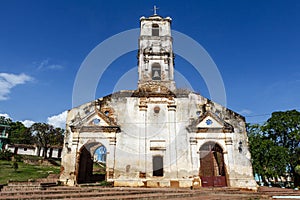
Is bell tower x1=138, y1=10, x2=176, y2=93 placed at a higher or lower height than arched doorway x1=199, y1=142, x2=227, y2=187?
higher

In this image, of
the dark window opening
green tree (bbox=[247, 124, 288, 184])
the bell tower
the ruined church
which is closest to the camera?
the ruined church

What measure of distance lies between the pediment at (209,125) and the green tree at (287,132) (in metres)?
14.2

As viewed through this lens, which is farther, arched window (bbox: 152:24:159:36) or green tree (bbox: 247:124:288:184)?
green tree (bbox: 247:124:288:184)

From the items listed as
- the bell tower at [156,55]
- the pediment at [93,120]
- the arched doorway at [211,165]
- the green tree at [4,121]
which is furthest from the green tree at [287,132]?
the green tree at [4,121]

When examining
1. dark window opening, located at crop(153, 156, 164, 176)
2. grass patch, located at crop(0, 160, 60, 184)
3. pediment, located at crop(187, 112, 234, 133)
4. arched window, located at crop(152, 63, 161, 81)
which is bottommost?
grass patch, located at crop(0, 160, 60, 184)

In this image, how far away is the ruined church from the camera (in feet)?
56.6

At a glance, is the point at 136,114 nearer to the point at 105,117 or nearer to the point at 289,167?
the point at 105,117

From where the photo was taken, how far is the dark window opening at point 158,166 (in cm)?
1802

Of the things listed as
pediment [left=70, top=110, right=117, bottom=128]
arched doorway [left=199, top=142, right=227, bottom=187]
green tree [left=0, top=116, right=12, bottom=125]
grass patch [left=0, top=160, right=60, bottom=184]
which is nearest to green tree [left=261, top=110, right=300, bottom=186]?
arched doorway [left=199, top=142, right=227, bottom=187]

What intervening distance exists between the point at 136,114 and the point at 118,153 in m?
3.42

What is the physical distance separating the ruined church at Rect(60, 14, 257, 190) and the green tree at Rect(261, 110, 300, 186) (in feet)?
44.4

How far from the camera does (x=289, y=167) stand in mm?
27859

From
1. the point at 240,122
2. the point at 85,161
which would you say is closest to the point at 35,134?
the point at 85,161

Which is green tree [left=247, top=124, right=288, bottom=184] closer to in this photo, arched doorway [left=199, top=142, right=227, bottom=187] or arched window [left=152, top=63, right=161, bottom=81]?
arched doorway [left=199, top=142, right=227, bottom=187]
